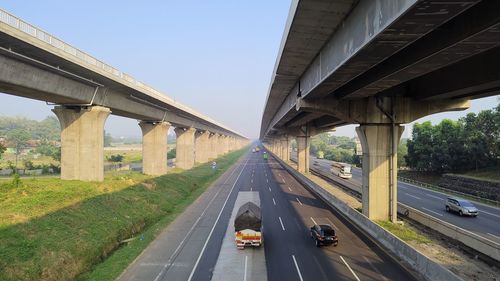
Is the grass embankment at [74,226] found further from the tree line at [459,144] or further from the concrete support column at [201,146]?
the concrete support column at [201,146]

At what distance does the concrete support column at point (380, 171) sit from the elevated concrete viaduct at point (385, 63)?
8 cm

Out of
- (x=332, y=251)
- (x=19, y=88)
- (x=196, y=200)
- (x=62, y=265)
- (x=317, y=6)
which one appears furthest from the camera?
(x=196, y=200)

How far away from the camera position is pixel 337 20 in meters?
15.2

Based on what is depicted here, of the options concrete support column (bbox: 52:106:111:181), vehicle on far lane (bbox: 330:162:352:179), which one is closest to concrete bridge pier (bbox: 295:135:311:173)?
vehicle on far lane (bbox: 330:162:352:179)

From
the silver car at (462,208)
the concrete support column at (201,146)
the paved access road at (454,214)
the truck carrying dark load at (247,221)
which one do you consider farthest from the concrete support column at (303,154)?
the truck carrying dark load at (247,221)

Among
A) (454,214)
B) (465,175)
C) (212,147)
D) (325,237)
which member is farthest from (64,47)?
(212,147)

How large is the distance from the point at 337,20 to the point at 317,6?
183cm

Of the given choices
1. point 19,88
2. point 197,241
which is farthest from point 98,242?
point 19,88

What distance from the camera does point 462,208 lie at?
33938mm

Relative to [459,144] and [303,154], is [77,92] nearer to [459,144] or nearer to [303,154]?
[303,154]

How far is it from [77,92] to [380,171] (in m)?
28.0

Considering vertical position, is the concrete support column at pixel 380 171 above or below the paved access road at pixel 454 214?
above

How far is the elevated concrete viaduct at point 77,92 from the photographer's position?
79.8 feet

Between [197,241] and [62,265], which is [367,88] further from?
[62,265]
